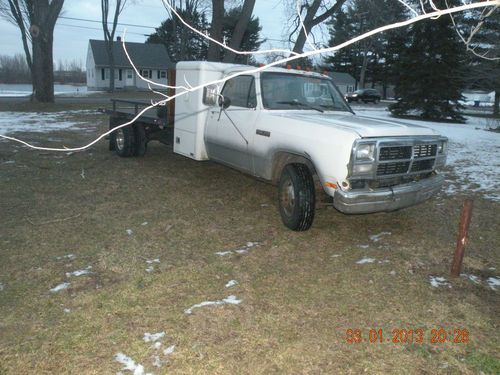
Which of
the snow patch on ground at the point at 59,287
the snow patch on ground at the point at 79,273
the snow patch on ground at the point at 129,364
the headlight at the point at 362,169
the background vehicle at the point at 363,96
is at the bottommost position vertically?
the snow patch on ground at the point at 129,364

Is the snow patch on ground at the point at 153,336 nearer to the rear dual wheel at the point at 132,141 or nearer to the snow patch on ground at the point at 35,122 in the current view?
the rear dual wheel at the point at 132,141

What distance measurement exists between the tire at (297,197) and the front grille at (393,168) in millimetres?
829

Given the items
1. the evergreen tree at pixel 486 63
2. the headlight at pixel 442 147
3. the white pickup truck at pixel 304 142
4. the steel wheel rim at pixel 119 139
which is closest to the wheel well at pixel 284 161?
the white pickup truck at pixel 304 142

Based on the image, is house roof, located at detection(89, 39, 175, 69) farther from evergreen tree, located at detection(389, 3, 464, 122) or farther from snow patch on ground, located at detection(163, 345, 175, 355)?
snow patch on ground, located at detection(163, 345, 175, 355)

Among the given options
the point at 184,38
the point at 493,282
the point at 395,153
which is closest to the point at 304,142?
the point at 395,153

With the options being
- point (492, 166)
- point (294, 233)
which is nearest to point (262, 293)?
point (294, 233)

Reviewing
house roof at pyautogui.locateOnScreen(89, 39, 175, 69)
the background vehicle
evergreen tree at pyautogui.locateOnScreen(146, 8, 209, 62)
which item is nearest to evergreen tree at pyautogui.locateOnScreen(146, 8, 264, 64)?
evergreen tree at pyautogui.locateOnScreen(146, 8, 209, 62)

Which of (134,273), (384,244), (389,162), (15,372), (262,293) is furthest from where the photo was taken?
(384,244)

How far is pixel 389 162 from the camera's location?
195 inches

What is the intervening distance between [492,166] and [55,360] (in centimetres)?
1010

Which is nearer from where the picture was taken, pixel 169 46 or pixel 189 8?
pixel 189 8

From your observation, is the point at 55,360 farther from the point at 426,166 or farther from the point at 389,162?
the point at 426,166

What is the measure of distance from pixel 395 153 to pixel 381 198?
0.56m

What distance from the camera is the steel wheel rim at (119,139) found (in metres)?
9.83
